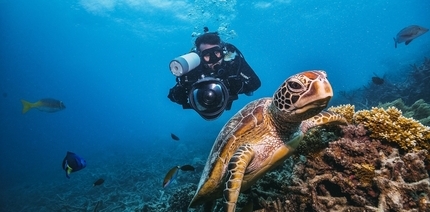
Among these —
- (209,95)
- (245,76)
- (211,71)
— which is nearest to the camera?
(209,95)

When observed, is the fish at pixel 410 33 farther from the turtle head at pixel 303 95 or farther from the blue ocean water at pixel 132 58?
the blue ocean water at pixel 132 58

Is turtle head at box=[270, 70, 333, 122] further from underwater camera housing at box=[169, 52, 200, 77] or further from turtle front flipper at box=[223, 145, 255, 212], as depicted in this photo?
underwater camera housing at box=[169, 52, 200, 77]

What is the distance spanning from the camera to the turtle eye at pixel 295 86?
1.66 meters

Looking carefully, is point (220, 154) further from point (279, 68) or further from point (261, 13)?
point (279, 68)

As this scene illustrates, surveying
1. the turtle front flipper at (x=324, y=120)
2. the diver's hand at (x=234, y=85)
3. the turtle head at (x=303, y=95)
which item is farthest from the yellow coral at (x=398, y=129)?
the diver's hand at (x=234, y=85)

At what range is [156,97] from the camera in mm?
122375

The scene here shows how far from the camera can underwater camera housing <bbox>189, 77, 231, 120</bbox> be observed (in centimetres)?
301

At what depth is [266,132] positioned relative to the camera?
2.26 metres

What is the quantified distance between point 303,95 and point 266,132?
28.1 inches

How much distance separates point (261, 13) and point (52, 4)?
1049 inches

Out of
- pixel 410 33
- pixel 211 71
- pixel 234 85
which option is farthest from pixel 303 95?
pixel 410 33

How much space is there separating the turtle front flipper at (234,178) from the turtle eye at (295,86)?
0.71 m

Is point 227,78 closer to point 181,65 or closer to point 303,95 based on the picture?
point 181,65

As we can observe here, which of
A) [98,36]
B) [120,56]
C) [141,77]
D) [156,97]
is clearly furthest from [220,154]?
[156,97]
